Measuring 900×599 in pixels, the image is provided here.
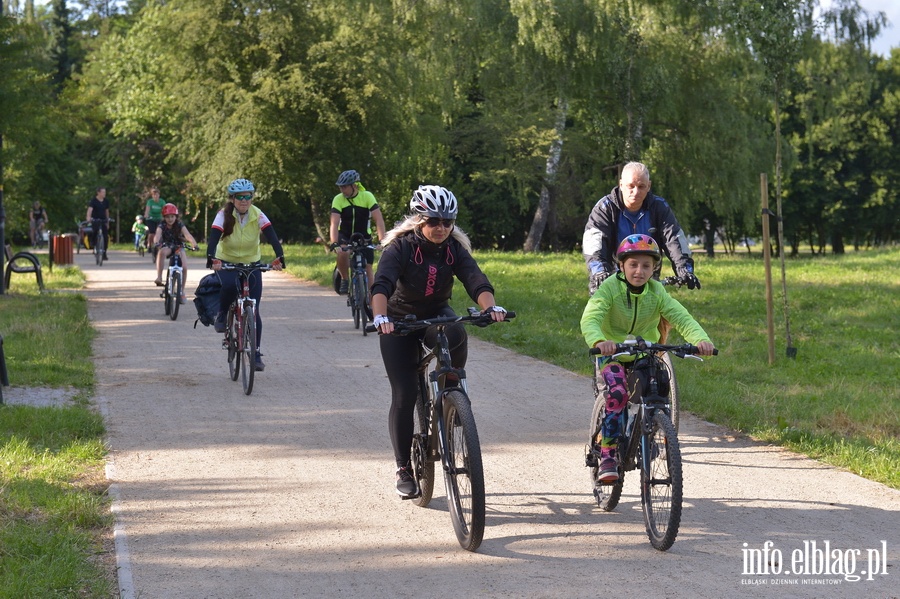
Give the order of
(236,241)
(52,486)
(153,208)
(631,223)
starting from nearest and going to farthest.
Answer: (52,486) → (631,223) → (236,241) → (153,208)

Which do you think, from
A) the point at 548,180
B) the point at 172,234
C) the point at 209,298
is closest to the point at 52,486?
the point at 209,298

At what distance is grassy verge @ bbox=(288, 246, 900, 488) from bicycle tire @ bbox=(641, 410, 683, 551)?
208 cm

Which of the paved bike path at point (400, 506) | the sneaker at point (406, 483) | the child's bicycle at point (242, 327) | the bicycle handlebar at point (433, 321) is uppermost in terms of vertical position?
the bicycle handlebar at point (433, 321)

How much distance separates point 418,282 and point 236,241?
529cm

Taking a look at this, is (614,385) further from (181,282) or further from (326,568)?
(181,282)

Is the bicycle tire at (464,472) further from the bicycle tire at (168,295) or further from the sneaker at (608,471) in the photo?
the bicycle tire at (168,295)

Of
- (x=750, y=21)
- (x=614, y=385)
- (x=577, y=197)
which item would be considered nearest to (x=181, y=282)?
(x=750, y=21)

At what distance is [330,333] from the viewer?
14.5 metres

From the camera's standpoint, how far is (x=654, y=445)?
5.67m

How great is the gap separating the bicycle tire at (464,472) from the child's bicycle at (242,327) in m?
4.65

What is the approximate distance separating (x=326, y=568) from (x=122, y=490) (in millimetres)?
1954

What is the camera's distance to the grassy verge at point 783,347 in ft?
A: 27.9

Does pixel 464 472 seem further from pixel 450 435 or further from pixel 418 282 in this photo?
pixel 418 282

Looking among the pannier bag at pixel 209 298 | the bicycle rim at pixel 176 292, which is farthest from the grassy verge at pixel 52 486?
the bicycle rim at pixel 176 292
